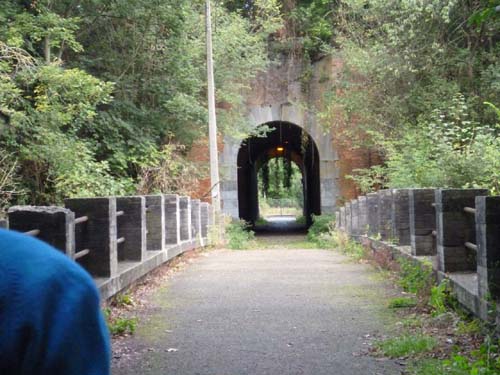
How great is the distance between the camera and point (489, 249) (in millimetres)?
4688

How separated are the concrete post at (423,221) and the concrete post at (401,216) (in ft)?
3.53

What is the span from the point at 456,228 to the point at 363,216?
6.96 m

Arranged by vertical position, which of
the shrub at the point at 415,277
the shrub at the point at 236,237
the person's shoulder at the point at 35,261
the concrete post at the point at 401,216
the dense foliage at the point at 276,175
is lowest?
the shrub at the point at 236,237

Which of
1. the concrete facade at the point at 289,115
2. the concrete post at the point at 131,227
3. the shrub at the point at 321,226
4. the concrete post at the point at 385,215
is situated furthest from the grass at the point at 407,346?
the concrete facade at the point at 289,115

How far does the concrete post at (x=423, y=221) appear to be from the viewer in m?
7.27

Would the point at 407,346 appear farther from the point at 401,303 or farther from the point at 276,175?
the point at 276,175

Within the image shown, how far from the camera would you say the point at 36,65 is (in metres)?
11.9

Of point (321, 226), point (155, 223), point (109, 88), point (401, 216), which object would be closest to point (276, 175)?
point (321, 226)

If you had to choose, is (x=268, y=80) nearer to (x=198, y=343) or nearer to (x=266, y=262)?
(x=266, y=262)

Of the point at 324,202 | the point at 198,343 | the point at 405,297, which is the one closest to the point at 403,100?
the point at 324,202

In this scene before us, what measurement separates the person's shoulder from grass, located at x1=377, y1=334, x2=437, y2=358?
161 inches

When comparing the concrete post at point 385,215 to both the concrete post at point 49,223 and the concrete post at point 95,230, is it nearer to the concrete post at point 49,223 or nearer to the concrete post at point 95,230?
the concrete post at point 95,230

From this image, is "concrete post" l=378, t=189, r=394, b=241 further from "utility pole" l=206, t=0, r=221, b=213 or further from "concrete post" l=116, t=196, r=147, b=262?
"utility pole" l=206, t=0, r=221, b=213

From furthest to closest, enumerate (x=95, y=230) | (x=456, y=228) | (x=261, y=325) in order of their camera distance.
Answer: (x=95, y=230) < (x=456, y=228) < (x=261, y=325)
